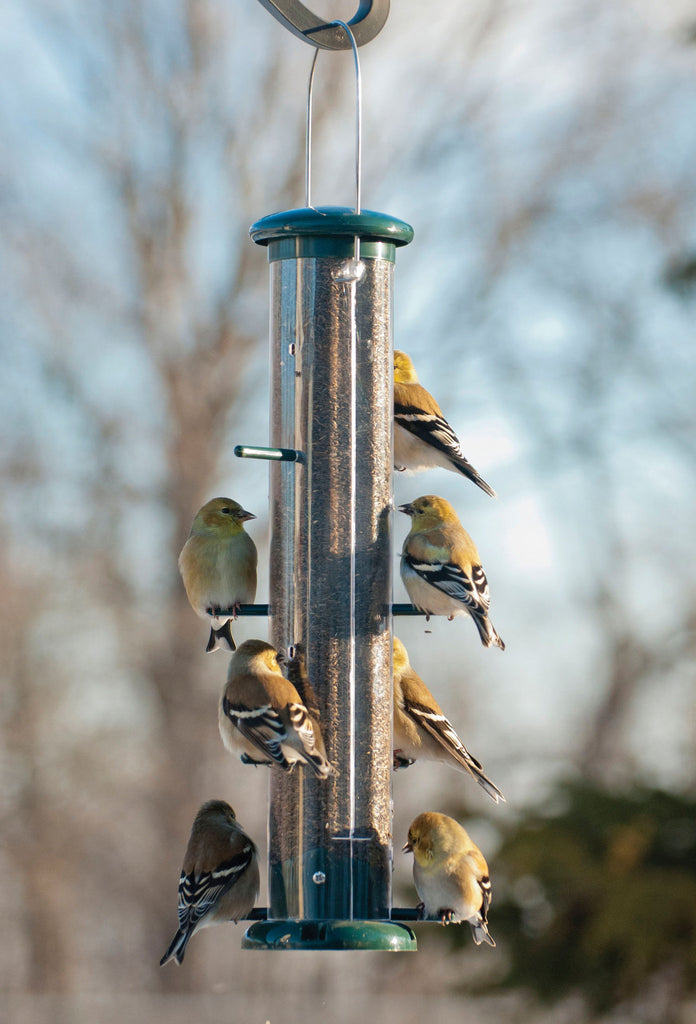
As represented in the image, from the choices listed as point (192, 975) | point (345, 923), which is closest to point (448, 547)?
point (345, 923)

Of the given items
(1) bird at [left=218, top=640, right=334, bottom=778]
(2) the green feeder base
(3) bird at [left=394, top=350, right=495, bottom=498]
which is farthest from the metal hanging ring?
(2) the green feeder base

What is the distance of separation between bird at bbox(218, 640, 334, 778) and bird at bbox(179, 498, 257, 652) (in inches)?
19.2

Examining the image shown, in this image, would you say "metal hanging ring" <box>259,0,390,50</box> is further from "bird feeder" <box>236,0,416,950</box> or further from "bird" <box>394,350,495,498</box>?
"bird" <box>394,350,495,498</box>

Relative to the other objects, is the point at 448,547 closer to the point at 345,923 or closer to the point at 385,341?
the point at 385,341

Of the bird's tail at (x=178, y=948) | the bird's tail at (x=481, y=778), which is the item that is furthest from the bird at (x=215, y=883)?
the bird's tail at (x=481, y=778)

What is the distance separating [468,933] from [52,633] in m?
7.58

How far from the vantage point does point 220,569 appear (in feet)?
16.4

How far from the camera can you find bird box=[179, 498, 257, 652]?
16.4 feet

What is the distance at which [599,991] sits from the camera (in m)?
7.10

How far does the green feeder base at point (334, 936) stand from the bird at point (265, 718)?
1.42 ft

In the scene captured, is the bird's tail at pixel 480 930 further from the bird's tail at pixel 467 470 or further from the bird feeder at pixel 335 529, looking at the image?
the bird's tail at pixel 467 470

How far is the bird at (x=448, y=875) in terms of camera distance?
4793 mm

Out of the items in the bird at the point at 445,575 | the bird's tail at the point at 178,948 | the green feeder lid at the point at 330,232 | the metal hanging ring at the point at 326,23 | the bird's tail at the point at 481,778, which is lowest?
the bird's tail at the point at 178,948

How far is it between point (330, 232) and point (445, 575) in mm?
1179
